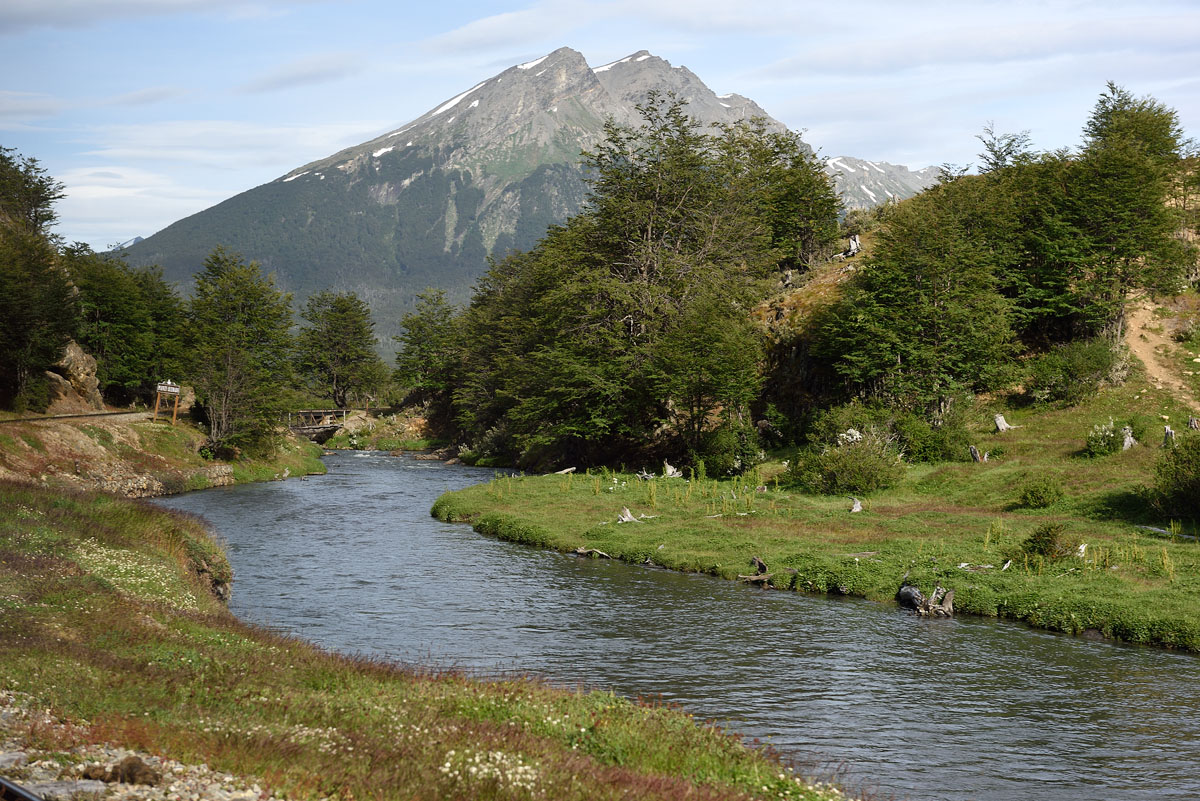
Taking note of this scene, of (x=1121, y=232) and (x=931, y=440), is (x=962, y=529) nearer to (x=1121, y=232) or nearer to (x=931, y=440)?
(x=931, y=440)

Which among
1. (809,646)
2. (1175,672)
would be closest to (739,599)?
(809,646)

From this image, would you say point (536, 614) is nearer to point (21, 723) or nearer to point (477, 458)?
point (21, 723)

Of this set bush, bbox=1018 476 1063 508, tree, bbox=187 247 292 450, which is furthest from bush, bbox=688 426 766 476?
tree, bbox=187 247 292 450

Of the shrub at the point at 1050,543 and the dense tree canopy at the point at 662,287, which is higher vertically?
the dense tree canopy at the point at 662,287

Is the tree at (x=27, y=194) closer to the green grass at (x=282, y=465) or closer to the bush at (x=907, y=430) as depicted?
the green grass at (x=282, y=465)

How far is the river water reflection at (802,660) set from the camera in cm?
1634

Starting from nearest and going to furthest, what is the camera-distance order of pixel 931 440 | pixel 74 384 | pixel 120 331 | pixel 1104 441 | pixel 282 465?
pixel 1104 441
pixel 931 440
pixel 74 384
pixel 282 465
pixel 120 331

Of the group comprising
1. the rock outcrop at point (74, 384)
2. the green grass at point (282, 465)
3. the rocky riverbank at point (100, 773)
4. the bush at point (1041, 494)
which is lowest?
the green grass at point (282, 465)

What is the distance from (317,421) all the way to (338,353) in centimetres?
1947

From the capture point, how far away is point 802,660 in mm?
22703

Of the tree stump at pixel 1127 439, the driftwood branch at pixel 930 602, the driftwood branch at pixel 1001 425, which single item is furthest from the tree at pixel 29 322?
the tree stump at pixel 1127 439

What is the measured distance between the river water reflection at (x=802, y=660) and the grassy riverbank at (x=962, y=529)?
4.57 feet

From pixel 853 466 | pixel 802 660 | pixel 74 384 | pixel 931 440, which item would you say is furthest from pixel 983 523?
pixel 74 384

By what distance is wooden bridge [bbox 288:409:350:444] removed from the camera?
10288 centimetres
